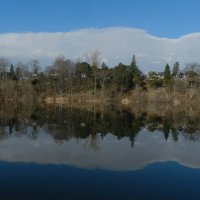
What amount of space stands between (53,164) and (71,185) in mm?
3569

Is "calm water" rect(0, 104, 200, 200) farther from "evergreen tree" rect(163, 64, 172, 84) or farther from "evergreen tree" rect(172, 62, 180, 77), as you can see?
"evergreen tree" rect(172, 62, 180, 77)

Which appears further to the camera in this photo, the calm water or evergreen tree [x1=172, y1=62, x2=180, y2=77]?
evergreen tree [x1=172, y1=62, x2=180, y2=77]

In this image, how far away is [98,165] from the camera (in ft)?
50.3

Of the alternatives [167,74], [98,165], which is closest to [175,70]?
[167,74]

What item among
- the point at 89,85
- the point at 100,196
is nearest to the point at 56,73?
the point at 89,85

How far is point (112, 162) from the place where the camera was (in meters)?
16.1

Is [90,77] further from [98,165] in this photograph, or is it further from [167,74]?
[98,165]

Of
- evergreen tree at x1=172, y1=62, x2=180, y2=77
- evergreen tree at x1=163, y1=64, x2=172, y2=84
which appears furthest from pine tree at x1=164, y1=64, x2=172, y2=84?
evergreen tree at x1=172, y1=62, x2=180, y2=77

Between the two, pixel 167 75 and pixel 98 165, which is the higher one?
pixel 167 75

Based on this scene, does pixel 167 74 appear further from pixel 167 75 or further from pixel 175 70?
pixel 175 70

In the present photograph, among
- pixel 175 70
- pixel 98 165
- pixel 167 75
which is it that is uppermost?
pixel 175 70

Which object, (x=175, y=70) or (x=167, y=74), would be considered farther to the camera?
(x=175, y=70)

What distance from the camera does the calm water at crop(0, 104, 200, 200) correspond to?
1137 cm

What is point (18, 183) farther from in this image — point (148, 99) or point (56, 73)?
point (56, 73)
